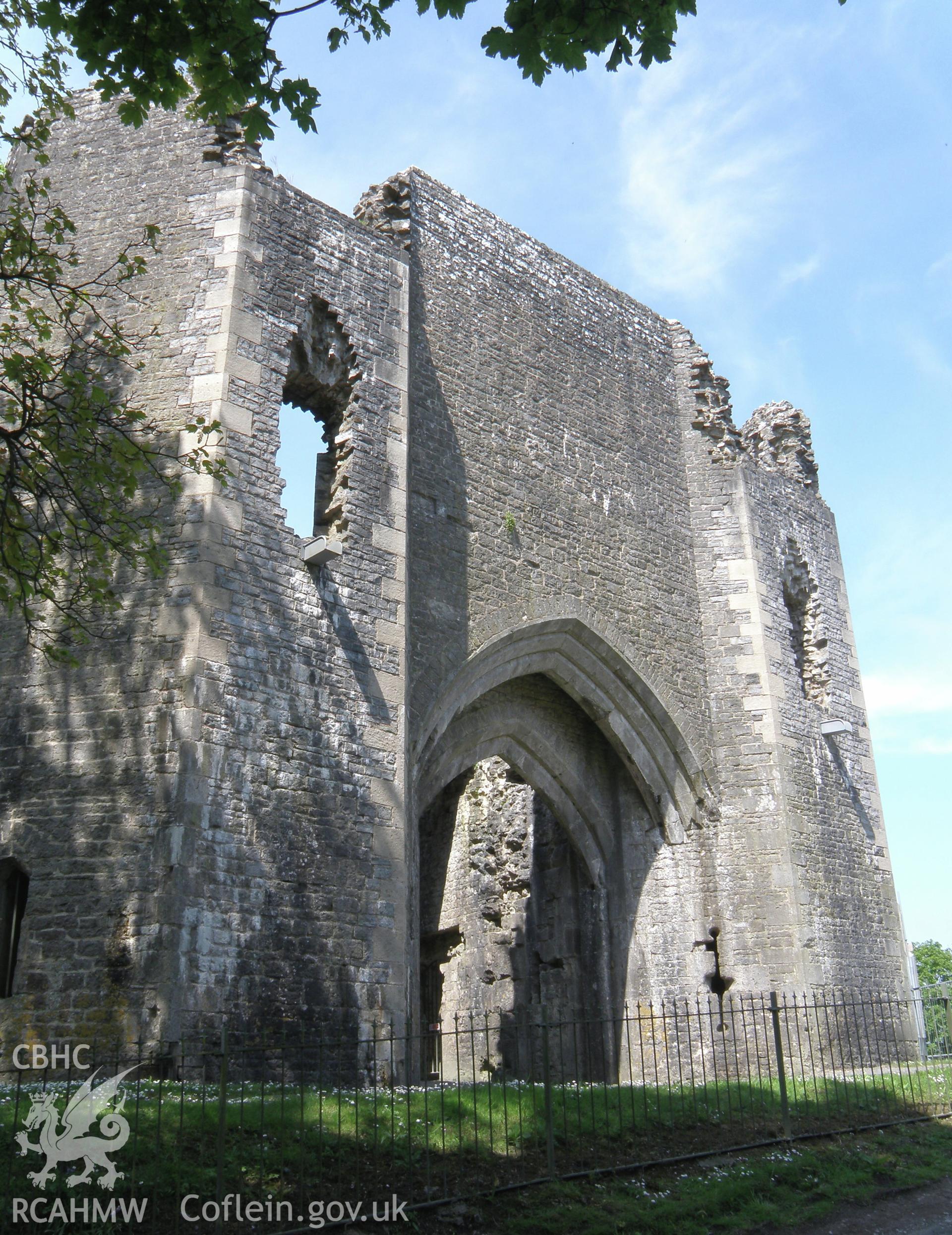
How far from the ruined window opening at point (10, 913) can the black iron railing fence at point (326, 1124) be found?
0.79 meters

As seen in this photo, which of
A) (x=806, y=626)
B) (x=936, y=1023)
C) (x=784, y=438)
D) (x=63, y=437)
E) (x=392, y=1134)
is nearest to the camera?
(x=392, y=1134)

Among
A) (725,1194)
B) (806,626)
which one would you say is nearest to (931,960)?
(806,626)

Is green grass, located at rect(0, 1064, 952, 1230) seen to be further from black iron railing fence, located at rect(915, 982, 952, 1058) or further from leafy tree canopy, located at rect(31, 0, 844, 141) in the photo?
leafy tree canopy, located at rect(31, 0, 844, 141)

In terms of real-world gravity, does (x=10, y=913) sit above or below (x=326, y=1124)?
above

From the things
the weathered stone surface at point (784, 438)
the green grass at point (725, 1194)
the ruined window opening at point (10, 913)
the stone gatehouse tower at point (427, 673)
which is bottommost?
the green grass at point (725, 1194)

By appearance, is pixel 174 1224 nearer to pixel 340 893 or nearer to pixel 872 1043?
pixel 340 893

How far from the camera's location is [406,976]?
869cm

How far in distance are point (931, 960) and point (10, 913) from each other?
52365mm

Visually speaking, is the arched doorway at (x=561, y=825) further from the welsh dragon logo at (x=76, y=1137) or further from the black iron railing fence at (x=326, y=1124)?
the welsh dragon logo at (x=76, y=1137)

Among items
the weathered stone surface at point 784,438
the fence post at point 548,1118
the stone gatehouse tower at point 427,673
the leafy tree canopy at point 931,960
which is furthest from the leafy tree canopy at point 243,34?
the leafy tree canopy at point 931,960

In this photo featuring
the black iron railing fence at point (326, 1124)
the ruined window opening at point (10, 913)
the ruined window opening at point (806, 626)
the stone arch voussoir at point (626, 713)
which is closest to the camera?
the black iron railing fence at point (326, 1124)

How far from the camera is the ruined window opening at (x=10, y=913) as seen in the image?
7914 millimetres

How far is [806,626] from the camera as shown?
15156 mm

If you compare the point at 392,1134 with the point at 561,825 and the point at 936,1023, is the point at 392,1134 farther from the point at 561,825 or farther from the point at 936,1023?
the point at 936,1023
